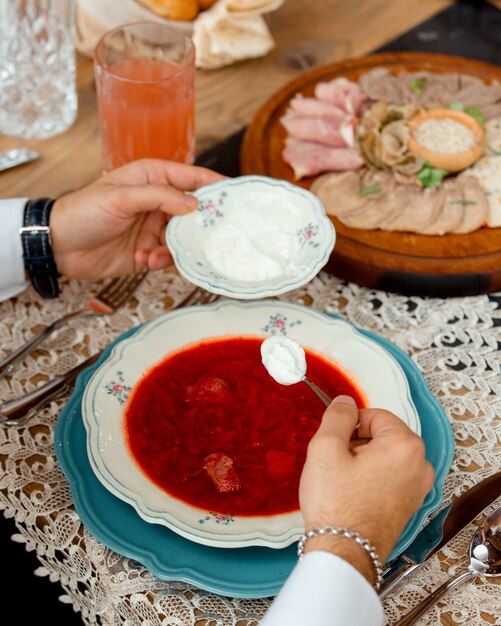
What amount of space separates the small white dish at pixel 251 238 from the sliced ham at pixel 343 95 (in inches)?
26.2

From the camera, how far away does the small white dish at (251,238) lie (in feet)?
5.11

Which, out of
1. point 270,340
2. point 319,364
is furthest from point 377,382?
point 270,340

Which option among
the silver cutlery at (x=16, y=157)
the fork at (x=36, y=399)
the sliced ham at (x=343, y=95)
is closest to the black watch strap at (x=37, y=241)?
the fork at (x=36, y=399)

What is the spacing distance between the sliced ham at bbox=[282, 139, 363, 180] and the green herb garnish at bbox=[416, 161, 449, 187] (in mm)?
166

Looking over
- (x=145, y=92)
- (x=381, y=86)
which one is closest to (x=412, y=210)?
(x=381, y=86)

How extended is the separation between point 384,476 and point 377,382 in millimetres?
354

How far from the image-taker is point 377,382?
148cm

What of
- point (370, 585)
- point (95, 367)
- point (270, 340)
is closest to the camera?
point (370, 585)

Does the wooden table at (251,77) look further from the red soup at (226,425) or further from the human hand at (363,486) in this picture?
the human hand at (363,486)

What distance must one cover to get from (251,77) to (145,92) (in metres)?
0.71

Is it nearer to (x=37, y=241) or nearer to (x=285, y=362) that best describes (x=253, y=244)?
(x=285, y=362)

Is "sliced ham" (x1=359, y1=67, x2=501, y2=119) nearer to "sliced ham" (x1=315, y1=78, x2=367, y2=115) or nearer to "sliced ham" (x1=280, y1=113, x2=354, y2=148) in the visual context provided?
"sliced ham" (x1=315, y1=78, x2=367, y2=115)

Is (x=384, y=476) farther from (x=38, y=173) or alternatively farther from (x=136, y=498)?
(x=38, y=173)

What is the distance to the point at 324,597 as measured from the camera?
3.46ft
